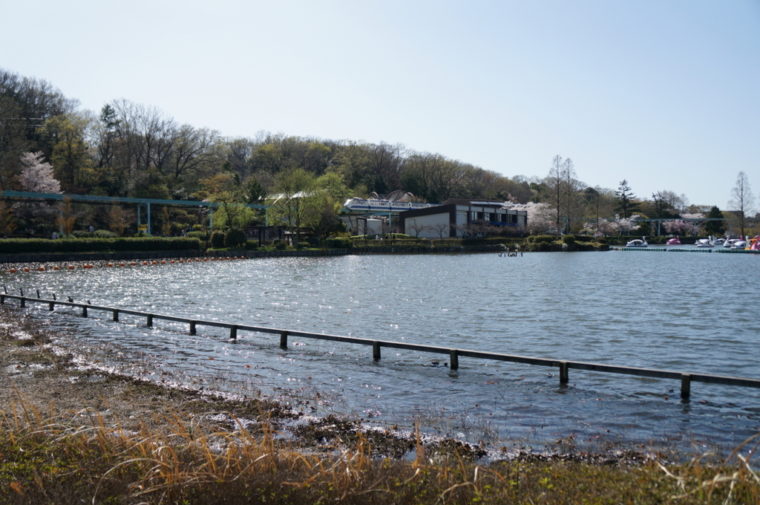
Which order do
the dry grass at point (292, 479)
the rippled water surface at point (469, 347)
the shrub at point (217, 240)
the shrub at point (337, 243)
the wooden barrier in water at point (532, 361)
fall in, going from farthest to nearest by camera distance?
1. the shrub at point (337, 243)
2. the shrub at point (217, 240)
3. the wooden barrier in water at point (532, 361)
4. the rippled water surface at point (469, 347)
5. the dry grass at point (292, 479)

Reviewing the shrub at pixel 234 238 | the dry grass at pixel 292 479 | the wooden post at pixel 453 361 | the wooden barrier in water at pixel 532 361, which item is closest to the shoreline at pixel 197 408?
the dry grass at pixel 292 479

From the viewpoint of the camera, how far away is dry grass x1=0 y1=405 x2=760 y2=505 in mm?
4910

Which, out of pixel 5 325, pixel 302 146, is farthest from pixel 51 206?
pixel 302 146

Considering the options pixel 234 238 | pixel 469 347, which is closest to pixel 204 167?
pixel 234 238

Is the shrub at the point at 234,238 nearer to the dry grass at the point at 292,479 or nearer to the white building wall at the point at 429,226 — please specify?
the white building wall at the point at 429,226

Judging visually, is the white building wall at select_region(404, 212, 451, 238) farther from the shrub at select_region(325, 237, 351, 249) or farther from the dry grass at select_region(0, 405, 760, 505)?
the dry grass at select_region(0, 405, 760, 505)

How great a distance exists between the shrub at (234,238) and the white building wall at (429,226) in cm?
2933

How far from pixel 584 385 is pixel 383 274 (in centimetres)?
3015

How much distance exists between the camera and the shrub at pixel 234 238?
62.8 meters

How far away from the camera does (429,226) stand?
8525 cm

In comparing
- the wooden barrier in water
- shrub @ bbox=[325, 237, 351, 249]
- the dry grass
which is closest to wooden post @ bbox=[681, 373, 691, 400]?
the wooden barrier in water

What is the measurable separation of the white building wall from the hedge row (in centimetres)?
3577

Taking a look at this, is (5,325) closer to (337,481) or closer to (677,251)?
(337,481)

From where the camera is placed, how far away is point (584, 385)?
11.0 m
